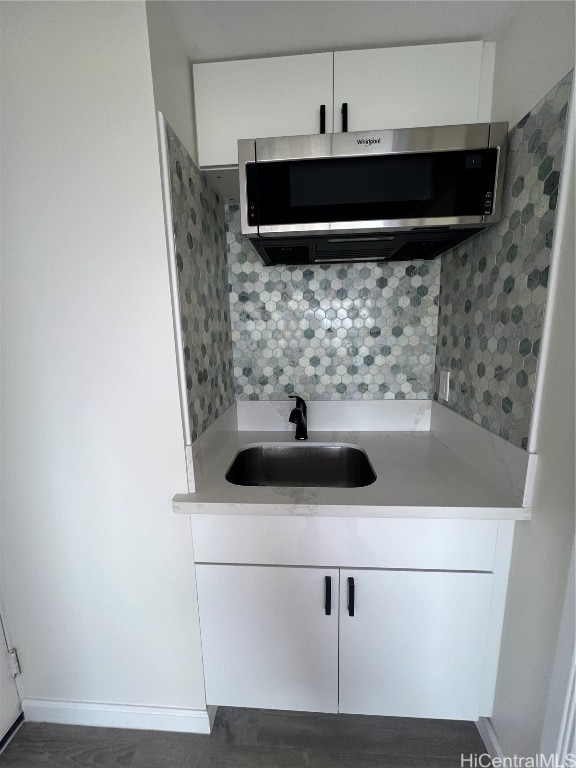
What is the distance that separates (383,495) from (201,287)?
37.4 inches

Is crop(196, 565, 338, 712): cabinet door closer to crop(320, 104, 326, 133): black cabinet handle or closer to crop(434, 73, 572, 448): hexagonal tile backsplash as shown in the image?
crop(434, 73, 572, 448): hexagonal tile backsplash

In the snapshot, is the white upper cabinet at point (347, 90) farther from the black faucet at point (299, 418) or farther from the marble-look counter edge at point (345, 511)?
the marble-look counter edge at point (345, 511)

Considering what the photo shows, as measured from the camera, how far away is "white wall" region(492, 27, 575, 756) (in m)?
0.80

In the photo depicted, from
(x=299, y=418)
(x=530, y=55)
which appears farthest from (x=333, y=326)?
(x=530, y=55)

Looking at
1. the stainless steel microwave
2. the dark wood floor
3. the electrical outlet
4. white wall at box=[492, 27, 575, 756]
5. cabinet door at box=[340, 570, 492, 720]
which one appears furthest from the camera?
the electrical outlet

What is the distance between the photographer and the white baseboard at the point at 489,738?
3.56 feet

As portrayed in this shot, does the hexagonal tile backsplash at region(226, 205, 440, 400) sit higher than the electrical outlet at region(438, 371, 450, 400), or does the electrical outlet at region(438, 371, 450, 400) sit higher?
the hexagonal tile backsplash at region(226, 205, 440, 400)

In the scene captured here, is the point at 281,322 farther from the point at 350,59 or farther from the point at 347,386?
the point at 350,59

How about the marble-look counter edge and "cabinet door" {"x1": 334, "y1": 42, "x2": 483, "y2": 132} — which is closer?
the marble-look counter edge

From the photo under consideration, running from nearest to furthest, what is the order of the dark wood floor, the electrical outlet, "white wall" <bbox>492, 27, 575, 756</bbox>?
"white wall" <bbox>492, 27, 575, 756</bbox> → the dark wood floor → the electrical outlet

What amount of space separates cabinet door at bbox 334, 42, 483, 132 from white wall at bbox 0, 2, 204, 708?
0.64 metres

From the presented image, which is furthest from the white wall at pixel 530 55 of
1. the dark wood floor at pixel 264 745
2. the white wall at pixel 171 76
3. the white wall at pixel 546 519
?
the dark wood floor at pixel 264 745

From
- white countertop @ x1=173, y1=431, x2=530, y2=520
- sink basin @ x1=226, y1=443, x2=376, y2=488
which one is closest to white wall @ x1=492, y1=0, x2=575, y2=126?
white countertop @ x1=173, y1=431, x2=530, y2=520

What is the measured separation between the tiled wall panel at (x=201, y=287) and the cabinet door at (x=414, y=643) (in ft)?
2.59
